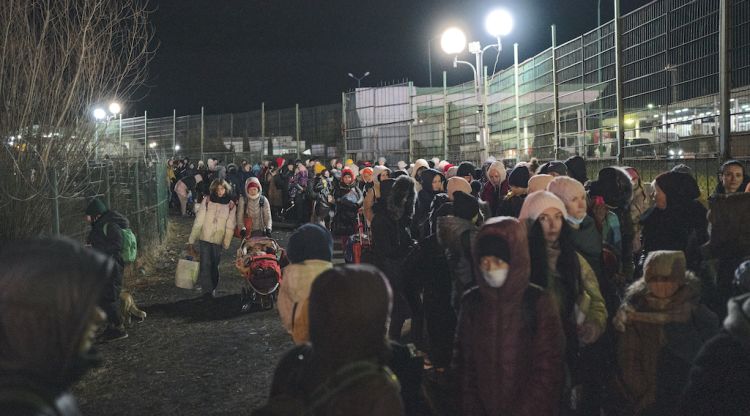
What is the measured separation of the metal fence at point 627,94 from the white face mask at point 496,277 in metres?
6.39

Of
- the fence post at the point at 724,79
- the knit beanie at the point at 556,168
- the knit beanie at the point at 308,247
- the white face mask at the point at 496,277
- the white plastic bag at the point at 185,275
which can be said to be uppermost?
the fence post at the point at 724,79

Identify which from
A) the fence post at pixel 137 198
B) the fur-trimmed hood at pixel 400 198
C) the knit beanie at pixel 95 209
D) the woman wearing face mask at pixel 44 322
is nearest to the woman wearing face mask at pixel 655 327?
the fur-trimmed hood at pixel 400 198

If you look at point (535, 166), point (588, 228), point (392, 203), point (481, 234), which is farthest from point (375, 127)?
point (481, 234)

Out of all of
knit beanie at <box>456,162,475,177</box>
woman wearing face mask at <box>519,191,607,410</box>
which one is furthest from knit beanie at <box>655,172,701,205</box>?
knit beanie at <box>456,162,475,177</box>

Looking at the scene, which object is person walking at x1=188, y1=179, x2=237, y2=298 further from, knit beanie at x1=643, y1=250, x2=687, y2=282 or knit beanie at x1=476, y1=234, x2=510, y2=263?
knit beanie at x1=476, y1=234, x2=510, y2=263

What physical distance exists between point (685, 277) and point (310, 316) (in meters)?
3.28

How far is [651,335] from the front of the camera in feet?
17.1

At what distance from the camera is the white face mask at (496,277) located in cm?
400

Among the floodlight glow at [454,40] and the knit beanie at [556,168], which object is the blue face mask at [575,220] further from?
the floodlight glow at [454,40]

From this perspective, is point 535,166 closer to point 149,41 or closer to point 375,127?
point 149,41

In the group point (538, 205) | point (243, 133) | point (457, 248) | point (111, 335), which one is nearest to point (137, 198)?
point (111, 335)

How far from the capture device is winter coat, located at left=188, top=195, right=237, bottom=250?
1105 cm

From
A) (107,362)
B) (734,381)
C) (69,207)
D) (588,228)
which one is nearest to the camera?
(734,381)

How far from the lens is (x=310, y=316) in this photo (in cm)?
300
